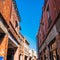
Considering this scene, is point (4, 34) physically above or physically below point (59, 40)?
above

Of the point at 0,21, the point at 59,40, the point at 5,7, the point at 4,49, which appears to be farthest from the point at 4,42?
the point at 59,40

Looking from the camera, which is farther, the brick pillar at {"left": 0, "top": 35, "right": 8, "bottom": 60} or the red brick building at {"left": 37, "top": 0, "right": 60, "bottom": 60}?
the brick pillar at {"left": 0, "top": 35, "right": 8, "bottom": 60}

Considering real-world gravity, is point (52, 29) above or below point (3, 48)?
above

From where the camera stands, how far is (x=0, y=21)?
726 centimetres

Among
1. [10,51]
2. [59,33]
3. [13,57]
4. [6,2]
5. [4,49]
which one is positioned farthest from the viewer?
[10,51]

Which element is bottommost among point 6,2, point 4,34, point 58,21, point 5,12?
point 4,34

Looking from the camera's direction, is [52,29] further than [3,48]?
Yes

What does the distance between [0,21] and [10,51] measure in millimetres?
7943

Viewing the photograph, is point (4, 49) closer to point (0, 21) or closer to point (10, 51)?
point (0, 21)

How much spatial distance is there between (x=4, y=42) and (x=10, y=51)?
6.47m

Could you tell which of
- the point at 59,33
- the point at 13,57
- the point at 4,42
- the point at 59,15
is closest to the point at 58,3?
the point at 59,15

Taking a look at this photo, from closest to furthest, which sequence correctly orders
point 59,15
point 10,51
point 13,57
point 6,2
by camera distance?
point 59,15 < point 6,2 < point 13,57 < point 10,51

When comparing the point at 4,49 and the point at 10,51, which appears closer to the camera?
the point at 4,49

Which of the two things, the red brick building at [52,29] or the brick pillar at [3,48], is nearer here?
the red brick building at [52,29]
